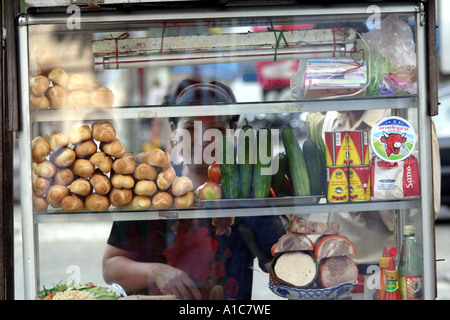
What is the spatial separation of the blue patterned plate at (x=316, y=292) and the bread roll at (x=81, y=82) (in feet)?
4.18

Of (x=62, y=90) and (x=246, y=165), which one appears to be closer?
(x=62, y=90)

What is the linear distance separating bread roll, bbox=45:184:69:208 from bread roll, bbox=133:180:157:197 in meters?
0.32

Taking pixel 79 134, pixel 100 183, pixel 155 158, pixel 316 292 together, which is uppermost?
pixel 79 134

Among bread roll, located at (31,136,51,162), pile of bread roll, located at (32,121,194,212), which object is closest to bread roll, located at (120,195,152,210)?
pile of bread roll, located at (32,121,194,212)

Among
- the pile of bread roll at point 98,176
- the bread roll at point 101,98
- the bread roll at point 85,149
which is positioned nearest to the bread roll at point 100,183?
the pile of bread roll at point 98,176

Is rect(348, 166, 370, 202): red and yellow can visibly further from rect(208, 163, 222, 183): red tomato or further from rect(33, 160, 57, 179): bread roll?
rect(33, 160, 57, 179): bread roll

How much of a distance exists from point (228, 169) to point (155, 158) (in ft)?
1.14

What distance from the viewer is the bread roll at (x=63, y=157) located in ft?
7.88

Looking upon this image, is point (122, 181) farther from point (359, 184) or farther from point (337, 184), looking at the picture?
point (359, 184)

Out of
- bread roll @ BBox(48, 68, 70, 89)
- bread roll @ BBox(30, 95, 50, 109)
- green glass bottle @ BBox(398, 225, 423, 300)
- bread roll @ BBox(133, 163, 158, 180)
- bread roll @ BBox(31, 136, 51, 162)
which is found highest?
bread roll @ BBox(48, 68, 70, 89)

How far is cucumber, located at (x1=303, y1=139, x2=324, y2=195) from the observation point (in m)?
2.50

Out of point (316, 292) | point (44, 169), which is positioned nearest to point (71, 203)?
point (44, 169)

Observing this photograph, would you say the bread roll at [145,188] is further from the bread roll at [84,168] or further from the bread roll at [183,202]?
the bread roll at [84,168]

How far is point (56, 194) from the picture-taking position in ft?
7.80
